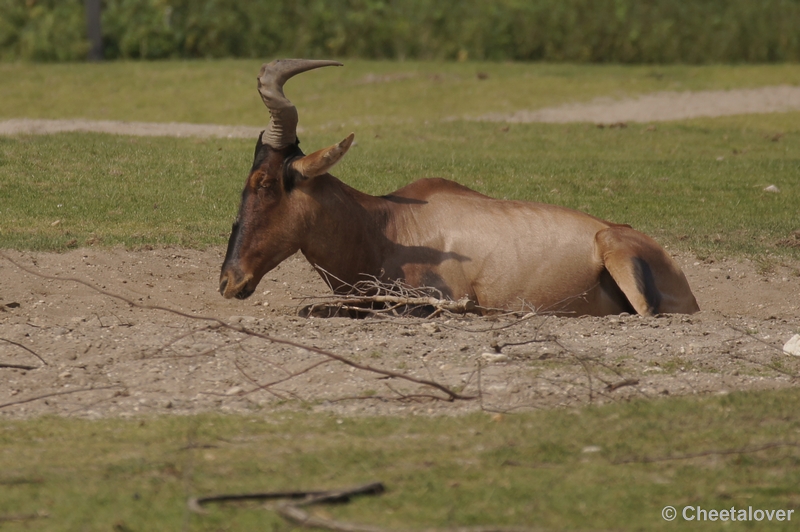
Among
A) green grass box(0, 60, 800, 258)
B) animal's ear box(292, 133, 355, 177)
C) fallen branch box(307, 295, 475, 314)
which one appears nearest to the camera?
fallen branch box(307, 295, 475, 314)

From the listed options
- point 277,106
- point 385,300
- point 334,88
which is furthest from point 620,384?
point 334,88

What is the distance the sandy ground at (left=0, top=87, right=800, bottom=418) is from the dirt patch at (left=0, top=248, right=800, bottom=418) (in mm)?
Result: 11

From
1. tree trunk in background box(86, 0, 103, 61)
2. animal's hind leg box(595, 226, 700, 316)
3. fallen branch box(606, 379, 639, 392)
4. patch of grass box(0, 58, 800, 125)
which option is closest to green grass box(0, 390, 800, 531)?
fallen branch box(606, 379, 639, 392)

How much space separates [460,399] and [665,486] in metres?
1.49

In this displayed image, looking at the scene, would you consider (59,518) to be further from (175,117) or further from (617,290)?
(175,117)

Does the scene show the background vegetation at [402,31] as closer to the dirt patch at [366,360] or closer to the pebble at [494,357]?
the dirt patch at [366,360]

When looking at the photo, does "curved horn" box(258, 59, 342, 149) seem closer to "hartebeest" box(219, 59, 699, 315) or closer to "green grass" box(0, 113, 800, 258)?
"hartebeest" box(219, 59, 699, 315)

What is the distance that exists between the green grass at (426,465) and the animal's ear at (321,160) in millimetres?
2611

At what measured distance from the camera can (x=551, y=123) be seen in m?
18.3

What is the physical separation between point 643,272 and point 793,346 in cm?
173

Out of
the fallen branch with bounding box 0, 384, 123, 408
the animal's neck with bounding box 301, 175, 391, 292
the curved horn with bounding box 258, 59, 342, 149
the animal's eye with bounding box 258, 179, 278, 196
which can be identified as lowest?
the fallen branch with bounding box 0, 384, 123, 408

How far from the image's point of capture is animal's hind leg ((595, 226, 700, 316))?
8.01m

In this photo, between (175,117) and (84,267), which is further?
(175,117)

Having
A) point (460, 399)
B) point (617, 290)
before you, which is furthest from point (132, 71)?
point (460, 399)
